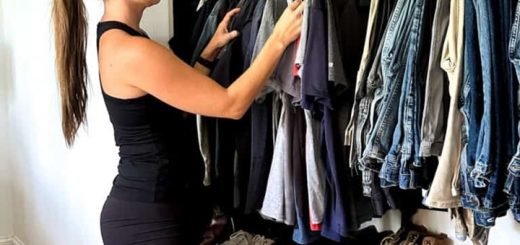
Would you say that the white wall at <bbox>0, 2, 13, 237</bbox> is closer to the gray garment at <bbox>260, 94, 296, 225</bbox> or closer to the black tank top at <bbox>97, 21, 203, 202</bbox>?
the black tank top at <bbox>97, 21, 203, 202</bbox>

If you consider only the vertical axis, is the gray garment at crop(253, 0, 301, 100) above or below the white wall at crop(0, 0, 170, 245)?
above

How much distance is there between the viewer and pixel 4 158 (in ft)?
12.0


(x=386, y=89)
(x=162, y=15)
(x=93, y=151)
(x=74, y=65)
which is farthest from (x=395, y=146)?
(x=93, y=151)

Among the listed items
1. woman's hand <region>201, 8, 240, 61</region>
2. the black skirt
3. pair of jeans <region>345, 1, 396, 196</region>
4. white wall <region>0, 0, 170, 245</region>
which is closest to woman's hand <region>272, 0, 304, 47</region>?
pair of jeans <region>345, 1, 396, 196</region>

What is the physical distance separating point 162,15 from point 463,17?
3.82ft

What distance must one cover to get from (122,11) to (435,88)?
83cm

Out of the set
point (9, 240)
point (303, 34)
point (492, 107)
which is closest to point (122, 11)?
point (303, 34)

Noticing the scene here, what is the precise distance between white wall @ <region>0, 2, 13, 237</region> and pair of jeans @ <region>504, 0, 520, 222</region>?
10.2 feet

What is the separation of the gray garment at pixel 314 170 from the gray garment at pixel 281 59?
91mm

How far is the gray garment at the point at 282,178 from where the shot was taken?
1.78m

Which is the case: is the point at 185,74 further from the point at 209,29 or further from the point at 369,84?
the point at 209,29

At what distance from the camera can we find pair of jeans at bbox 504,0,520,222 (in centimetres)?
114

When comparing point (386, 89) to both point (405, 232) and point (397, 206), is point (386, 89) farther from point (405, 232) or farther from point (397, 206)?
point (405, 232)

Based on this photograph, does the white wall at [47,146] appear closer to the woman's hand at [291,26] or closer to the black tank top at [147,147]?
the black tank top at [147,147]
